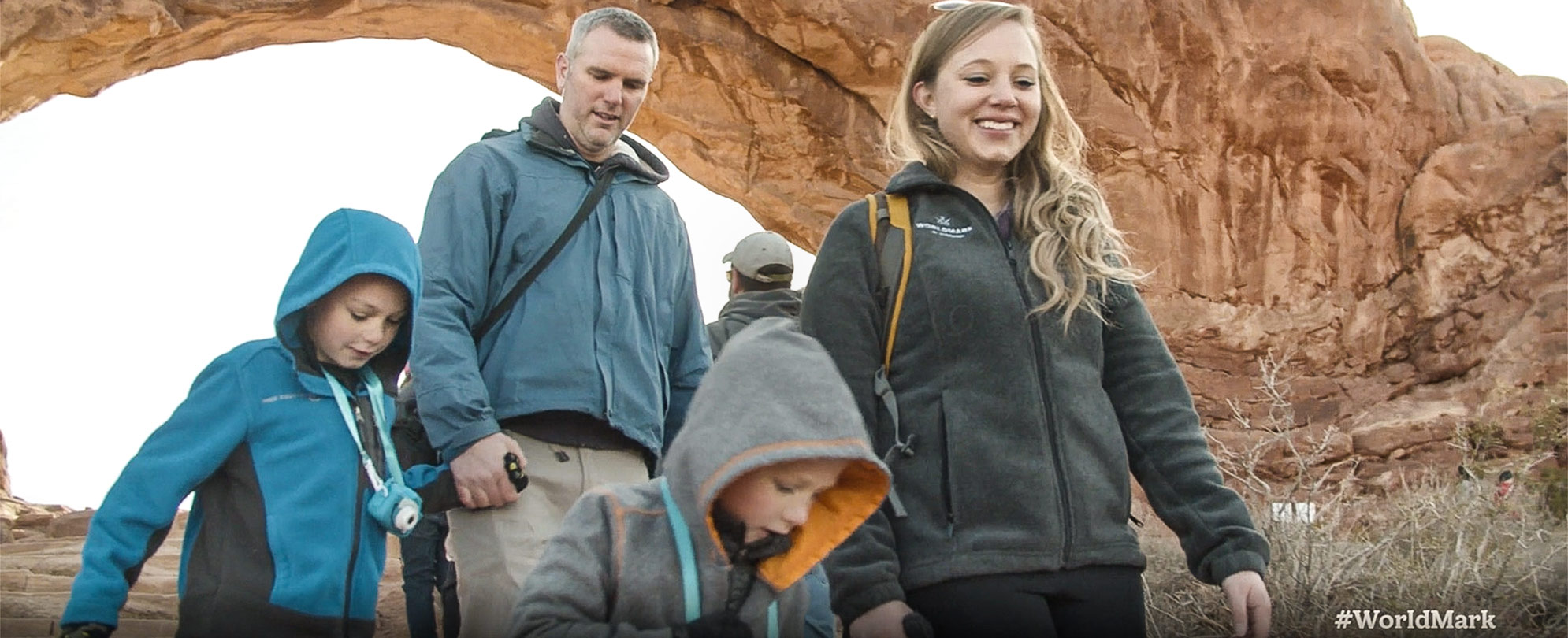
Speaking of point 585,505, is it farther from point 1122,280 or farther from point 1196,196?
point 1196,196

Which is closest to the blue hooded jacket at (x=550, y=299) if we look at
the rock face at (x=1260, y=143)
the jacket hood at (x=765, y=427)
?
the jacket hood at (x=765, y=427)

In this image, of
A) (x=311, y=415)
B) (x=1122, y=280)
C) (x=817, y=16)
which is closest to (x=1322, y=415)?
(x=817, y=16)

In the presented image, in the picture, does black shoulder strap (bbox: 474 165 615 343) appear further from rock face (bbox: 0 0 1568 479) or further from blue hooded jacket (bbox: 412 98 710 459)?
rock face (bbox: 0 0 1568 479)

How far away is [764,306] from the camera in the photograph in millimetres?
4148

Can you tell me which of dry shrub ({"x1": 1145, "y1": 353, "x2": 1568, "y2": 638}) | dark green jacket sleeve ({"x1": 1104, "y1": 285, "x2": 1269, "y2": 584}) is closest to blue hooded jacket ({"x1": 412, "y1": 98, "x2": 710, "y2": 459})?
dark green jacket sleeve ({"x1": 1104, "y1": 285, "x2": 1269, "y2": 584})

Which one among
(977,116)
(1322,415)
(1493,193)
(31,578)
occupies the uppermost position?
(977,116)

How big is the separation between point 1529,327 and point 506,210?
9.21 metres

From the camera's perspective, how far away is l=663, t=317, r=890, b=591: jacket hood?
1.79 m

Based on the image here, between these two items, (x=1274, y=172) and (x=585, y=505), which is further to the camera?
(x=1274, y=172)

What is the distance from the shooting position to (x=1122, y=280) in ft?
8.30

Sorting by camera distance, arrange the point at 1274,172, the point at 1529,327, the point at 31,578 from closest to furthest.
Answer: the point at 31,578, the point at 1529,327, the point at 1274,172

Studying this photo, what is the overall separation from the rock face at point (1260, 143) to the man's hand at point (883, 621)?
877 centimetres

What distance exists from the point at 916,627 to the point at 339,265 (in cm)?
136

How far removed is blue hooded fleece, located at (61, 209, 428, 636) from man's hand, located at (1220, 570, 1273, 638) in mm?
1575
